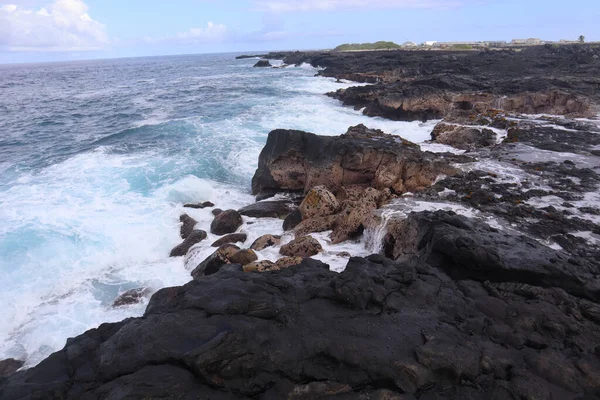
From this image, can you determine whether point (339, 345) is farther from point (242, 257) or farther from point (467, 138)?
point (467, 138)

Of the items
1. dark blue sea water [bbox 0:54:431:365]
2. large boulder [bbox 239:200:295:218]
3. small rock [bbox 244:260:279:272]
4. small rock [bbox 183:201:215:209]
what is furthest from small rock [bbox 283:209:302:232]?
small rock [bbox 183:201:215:209]

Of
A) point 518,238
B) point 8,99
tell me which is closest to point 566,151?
point 518,238

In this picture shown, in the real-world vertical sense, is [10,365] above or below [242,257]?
below

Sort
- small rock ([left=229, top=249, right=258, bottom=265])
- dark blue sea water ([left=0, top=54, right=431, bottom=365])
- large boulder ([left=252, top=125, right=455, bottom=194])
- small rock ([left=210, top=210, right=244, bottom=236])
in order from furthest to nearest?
large boulder ([left=252, top=125, right=455, bottom=194]) < small rock ([left=210, top=210, right=244, bottom=236]) < dark blue sea water ([left=0, top=54, right=431, bottom=365]) < small rock ([left=229, top=249, right=258, bottom=265])

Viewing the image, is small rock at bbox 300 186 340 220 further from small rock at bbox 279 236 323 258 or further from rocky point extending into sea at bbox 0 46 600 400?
small rock at bbox 279 236 323 258

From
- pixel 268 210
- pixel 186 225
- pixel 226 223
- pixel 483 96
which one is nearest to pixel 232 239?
pixel 226 223

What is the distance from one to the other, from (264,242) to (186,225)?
4518mm

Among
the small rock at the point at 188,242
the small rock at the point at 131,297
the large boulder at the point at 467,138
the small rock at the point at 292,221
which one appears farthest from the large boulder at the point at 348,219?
the large boulder at the point at 467,138

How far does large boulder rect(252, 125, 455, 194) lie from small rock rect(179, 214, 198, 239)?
13.3 feet

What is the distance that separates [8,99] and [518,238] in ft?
205

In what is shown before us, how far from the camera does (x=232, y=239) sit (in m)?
13.8

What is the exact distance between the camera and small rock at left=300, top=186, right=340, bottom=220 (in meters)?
14.3

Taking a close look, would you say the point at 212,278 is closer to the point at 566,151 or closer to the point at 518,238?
the point at 518,238

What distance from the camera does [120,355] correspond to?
5.48m
